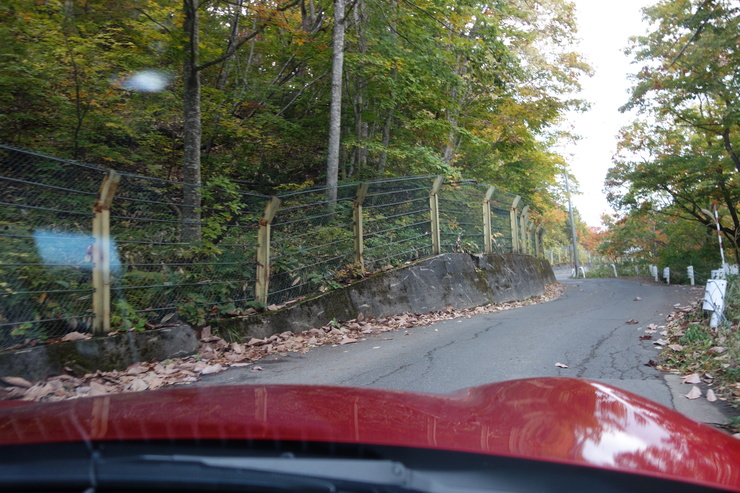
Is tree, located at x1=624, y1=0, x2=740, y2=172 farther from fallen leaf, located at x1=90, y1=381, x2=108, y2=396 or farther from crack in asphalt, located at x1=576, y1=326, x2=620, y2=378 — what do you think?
fallen leaf, located at x1=90, y1=381, x2=108, y2=396

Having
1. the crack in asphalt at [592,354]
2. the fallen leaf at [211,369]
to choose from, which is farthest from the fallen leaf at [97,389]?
the crack in asphalt at [592,354]

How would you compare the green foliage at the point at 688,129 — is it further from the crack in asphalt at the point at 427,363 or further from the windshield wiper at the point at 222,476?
the windshield wiper at the point at 222,476

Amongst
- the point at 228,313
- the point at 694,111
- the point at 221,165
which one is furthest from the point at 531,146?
the point at 228,313

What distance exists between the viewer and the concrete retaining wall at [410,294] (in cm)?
747

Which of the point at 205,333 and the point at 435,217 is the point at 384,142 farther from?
the point at 205,333

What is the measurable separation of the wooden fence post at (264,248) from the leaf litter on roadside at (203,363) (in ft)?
2.82

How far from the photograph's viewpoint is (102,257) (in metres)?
5.60

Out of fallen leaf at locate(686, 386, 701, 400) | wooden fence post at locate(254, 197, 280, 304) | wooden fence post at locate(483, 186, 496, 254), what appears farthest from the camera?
wooden fence post at locate(483, 186, 496, 254)

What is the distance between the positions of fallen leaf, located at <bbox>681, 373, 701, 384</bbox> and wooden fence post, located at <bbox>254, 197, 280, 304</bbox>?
5623mm

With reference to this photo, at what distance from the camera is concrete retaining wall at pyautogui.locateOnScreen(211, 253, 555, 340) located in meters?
7.47

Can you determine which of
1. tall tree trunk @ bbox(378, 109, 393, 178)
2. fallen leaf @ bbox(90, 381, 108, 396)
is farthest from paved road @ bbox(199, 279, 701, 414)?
tall tree trunk @ bbox(378, 109, 393, 178)

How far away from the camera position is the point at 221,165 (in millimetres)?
11547

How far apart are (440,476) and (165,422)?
2.75 ft

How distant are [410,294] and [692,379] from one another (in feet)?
18.5
